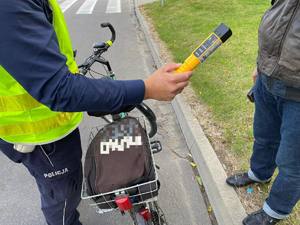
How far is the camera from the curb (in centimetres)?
262

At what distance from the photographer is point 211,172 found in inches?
120

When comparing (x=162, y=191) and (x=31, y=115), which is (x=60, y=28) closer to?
(x=31, y=115)

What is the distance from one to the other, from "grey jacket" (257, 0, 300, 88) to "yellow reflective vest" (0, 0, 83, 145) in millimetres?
1121

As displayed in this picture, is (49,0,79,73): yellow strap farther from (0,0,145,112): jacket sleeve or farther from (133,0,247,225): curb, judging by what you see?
(133,0,247,225): curb

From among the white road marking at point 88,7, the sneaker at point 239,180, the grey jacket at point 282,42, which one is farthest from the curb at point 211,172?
the white road marking at point 88,7

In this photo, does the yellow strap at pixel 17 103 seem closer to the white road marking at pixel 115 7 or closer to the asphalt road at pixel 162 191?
the asphalt road at pixel 162 191

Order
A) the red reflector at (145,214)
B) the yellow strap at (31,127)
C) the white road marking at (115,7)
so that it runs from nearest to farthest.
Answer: the yellow strap at (31,127), the red reflector at (145,214), the white road marking at (115,7)

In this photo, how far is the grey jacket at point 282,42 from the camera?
5.78 feet

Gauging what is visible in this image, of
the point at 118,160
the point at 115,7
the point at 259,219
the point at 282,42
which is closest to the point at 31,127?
the point at 118,160

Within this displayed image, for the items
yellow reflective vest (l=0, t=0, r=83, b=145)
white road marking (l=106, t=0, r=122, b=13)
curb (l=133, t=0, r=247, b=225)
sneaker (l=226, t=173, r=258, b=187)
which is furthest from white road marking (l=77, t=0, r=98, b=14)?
yellow reflective vest (l=0, t=0, r=83, b=145)

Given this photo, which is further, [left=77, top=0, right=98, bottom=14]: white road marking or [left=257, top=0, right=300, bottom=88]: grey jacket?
[left=77, top=0, right=98, bottom=14]: white road marking

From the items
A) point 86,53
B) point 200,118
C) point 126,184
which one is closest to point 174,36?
point 86,53

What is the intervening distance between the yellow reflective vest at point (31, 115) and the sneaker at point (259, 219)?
147 centimetres

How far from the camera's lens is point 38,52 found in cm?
117
